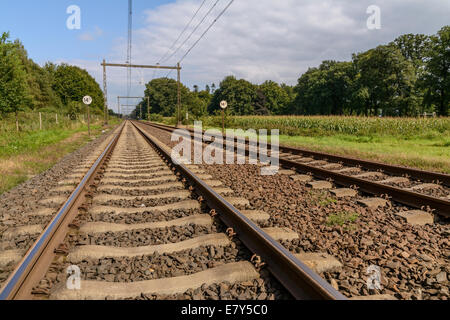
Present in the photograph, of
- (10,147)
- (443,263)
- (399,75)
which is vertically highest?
(399,75)

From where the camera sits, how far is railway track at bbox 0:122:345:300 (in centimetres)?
216

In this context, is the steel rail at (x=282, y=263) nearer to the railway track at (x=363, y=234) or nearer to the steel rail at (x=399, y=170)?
the railway track at (x=363, y=234)

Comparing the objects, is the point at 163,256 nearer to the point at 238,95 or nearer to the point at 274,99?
the point at 238,95

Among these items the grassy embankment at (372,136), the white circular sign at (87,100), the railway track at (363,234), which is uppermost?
the white circular sign at (87,100)

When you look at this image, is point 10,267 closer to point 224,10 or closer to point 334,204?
point 334,204

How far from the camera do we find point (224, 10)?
420 inches

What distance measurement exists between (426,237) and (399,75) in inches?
2413

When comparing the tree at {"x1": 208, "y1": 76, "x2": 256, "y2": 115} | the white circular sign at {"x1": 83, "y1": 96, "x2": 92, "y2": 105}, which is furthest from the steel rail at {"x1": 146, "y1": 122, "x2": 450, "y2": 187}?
the tree at {"x1": 208, "y1": 76, "x2": 256, "y2": 115}

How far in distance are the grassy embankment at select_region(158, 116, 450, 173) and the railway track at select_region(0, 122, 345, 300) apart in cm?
769

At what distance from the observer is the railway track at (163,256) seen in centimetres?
216

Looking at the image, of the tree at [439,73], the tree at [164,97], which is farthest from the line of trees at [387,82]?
the tree at [164,97]

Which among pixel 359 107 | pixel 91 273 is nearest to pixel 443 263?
pixel 91 273

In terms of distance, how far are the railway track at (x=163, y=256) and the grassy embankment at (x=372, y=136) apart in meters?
7.69

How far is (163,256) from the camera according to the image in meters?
2.76
